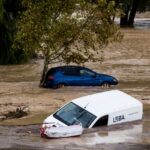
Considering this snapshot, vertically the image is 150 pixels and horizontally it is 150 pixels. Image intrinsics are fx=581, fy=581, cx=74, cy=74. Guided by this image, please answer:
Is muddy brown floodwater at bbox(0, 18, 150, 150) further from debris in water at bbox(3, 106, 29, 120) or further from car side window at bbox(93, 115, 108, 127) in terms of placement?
debris in water at bbox(3, 106, 29, 120)

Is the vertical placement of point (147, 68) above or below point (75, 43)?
below

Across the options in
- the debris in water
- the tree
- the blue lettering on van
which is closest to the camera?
the blue lettering on van

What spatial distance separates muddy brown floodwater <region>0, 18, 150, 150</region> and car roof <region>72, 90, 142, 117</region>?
23.9 inches

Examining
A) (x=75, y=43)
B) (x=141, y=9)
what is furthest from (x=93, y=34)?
(x=141, y=9)

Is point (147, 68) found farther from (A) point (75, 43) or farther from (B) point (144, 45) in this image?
(B) point (144, 45)

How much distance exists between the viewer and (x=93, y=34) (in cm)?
3303

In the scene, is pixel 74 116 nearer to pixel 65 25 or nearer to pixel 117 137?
pixel 117 137

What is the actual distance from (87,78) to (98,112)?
43.8ft

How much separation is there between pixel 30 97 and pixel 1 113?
4.60 metres

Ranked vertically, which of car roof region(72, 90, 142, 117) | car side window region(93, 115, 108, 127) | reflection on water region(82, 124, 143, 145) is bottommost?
reflection on water region(82, 124, 143, 145)

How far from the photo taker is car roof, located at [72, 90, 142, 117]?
19188 mm

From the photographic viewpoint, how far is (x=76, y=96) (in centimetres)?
2895

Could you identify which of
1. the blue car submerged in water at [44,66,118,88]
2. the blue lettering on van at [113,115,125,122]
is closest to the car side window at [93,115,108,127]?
the blue lettering on van at [113,115,125,122]

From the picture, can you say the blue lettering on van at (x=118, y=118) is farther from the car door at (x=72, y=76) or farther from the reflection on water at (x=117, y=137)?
the car door at (x=72, y=76)
